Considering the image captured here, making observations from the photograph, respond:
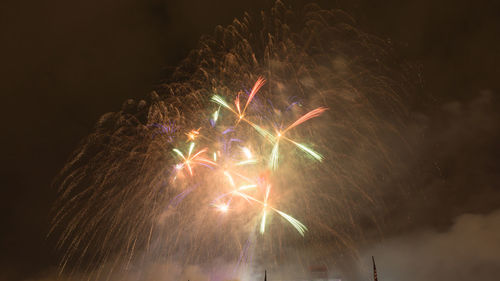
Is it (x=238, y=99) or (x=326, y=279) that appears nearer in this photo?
(x=238, y=99)


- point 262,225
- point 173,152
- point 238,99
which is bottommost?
point 262,225

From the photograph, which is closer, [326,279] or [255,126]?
[255,126]

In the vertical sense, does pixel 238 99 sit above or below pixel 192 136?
above

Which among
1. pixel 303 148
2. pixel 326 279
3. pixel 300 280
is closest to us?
pixel 303 148

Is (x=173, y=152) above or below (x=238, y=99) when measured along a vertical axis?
below

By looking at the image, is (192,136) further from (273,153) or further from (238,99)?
(273,153)

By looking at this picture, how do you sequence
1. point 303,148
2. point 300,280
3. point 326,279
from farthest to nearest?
point 300,280, point 326,279, point 303,148

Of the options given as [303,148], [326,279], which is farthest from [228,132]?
[326,279]

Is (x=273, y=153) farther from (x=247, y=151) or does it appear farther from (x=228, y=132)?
(x=228, y=132)

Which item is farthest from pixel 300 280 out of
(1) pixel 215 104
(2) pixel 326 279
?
(1) pixel 215 104
